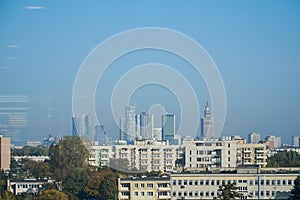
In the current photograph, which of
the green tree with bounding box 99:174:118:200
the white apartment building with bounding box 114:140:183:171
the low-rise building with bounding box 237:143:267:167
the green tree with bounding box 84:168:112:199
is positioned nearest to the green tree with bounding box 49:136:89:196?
the green tree with bounding box 84:168:112:199

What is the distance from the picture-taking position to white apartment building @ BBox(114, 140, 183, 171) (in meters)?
13.6

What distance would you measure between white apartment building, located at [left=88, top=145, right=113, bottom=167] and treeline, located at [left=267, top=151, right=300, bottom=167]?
281cm

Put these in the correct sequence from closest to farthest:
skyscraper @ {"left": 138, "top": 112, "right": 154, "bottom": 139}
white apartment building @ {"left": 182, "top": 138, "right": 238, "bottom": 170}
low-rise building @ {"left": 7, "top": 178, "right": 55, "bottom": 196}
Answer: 1. low-rise building @ {"left": 7, "top": 178, "right": 55, "bottom": 196}
2. white apartment building @ {"left": 182, "top": 138, "right": 238, "bottom": 170}
3. skyscraper @ {"left": 138, "top": 112, "right": 154, "bottom": 139}

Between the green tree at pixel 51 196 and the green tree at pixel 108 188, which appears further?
the green tree at pixel 108 188

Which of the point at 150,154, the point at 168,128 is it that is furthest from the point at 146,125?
the point at 168,128

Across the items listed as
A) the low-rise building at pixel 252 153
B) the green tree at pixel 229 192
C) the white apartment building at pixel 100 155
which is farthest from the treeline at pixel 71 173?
the low-rise building at pixel 252 153

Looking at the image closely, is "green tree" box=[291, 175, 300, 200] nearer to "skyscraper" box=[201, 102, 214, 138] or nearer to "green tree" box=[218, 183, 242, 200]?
"green tree" box=[218, 183, 242, 200]

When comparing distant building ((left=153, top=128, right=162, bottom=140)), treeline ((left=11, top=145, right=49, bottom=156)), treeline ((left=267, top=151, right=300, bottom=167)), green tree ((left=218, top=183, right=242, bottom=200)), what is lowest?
green tree ((left=218, top=183, right=242, bottom=200))

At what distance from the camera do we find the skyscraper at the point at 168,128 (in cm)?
1215

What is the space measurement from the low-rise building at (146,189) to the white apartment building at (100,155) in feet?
13.8

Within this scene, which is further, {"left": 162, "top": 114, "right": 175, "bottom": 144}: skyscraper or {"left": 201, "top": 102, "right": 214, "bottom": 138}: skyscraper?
{"left": 162, "top": 114, "right": 175, "bottom": 144}: skyscraper

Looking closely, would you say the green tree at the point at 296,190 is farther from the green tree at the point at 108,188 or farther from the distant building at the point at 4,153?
the distant building at the point at 4,153

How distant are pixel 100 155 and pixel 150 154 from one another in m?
0.90

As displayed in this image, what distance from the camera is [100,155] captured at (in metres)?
14.1
